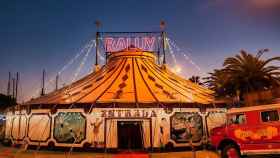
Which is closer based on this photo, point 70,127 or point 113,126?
point 113,126

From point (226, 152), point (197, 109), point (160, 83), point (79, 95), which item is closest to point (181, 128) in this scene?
point (197, 109)

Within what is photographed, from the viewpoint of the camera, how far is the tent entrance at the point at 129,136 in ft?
48.3

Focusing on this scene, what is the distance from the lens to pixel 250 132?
911 cm

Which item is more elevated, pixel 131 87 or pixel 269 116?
pixel 131 87

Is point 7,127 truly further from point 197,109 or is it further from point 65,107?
point 197,109

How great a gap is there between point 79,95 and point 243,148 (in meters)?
8.98

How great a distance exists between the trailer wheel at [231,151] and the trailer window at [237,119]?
2.78ft

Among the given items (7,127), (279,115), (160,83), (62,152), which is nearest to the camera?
(279,115)

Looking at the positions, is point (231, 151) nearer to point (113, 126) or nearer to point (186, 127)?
point (186, 127)

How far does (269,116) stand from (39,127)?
1124 cm

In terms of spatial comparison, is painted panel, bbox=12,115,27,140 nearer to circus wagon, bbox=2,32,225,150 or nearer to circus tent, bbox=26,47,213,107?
circus wagon, bbox=2,32,225,150

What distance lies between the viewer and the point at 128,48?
62.7 feet

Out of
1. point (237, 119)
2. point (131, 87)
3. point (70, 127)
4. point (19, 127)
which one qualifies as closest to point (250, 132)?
point (237, 119)

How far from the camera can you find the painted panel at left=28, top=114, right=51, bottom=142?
14.3 m
